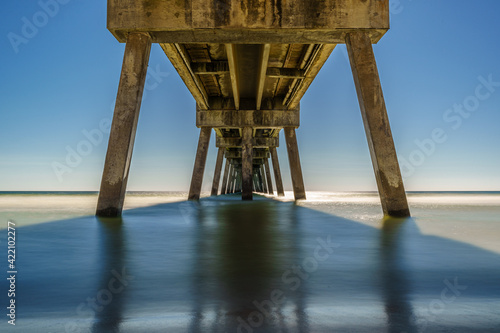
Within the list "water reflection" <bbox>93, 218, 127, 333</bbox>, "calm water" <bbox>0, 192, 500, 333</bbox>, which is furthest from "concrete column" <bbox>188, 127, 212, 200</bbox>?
"water reflection" <bbox>93, 218, 127, 333</bbox>

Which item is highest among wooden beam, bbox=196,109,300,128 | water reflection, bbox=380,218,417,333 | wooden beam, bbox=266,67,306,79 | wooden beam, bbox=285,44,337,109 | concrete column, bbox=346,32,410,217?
wooden beam, bbox=266,67,306,79

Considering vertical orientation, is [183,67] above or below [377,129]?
above

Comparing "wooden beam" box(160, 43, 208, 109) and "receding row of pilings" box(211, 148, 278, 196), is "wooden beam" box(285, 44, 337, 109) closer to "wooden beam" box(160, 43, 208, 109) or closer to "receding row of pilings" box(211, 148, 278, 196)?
"wooden beam" box(160, 43, 208, 109)

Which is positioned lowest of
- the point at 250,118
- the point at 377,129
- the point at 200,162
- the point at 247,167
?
the point at 377,129

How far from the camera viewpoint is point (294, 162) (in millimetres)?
21734

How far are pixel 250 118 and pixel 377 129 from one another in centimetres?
1306

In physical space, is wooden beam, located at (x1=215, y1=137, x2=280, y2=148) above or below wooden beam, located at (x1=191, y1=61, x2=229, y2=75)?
below

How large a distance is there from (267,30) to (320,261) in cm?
724

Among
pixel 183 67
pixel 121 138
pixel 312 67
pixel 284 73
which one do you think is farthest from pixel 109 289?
pixel 284 73

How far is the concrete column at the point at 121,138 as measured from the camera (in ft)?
28.5

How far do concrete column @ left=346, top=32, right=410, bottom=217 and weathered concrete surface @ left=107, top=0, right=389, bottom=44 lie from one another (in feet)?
1.72

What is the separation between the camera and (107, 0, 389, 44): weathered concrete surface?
9156mm

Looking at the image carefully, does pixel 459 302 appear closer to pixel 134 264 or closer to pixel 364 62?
pixel 134 264

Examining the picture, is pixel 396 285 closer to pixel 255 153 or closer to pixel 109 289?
pixel 109 289
